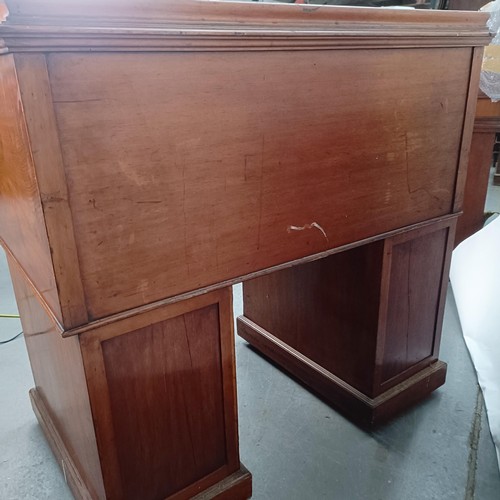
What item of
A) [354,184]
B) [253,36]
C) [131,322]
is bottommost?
[131,322]

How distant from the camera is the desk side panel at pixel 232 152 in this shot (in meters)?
0.69

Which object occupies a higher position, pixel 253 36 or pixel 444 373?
pixel 253 36

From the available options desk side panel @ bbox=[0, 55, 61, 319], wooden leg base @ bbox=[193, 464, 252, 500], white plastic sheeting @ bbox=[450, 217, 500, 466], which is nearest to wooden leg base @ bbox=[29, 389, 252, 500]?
wooden leg base @ bbox=[193, 464, 252, 500]

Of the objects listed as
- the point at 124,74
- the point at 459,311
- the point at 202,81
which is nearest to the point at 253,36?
the point at 202,81

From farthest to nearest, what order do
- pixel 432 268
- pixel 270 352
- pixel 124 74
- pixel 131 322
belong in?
pixel 270 352
pixel 432 268
pixel 131 322
pixel 124 74

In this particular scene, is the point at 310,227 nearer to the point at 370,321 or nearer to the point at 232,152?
the point at 232,152

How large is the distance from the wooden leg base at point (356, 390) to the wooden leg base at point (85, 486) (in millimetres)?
417

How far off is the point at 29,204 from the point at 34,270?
0.52ft

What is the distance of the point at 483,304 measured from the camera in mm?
1802

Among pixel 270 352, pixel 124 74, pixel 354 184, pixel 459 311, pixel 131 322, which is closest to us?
pixel 124 74

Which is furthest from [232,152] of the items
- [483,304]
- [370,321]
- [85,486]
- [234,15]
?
[483,304]

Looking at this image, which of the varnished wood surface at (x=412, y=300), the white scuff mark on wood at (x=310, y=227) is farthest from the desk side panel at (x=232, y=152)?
the varnished wood surface at (x=412, y=300)

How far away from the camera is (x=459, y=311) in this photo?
197cm

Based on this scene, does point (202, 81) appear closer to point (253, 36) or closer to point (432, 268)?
point (253, 36)
